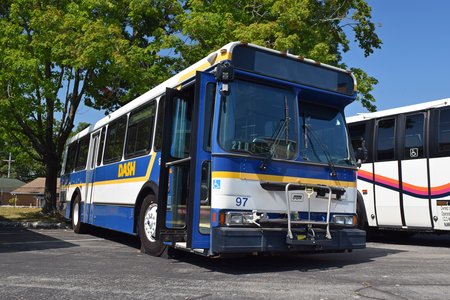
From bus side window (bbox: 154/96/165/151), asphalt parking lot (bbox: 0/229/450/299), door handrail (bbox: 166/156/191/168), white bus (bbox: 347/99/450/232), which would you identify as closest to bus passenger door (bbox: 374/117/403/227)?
white bus (bbox: 347/99/450/232)

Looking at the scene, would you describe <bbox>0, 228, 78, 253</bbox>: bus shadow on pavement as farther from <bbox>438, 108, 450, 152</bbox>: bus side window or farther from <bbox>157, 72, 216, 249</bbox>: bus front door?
<bbox>438, 108, 450, 152</bbox>: bus side window

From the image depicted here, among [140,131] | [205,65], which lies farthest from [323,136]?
[140,131]

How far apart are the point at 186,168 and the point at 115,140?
13.5 ft

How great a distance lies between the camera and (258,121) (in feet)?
22.4

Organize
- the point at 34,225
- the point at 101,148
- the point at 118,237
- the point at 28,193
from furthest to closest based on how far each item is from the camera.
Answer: the point at 28,193 < the point at 34,225 < the point at 118,237 < the point at 101,148

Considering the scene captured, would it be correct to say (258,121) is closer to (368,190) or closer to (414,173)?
(414,173)

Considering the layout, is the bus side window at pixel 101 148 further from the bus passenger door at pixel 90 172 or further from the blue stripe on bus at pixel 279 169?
the blue stripe on bus at pixel 279 169

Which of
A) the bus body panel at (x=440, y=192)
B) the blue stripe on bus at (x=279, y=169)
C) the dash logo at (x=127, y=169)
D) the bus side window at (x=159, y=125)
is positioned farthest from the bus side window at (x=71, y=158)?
the bus body panel at (x=440, y=192)

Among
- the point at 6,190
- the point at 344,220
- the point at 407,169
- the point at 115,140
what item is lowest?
the point at 344,220

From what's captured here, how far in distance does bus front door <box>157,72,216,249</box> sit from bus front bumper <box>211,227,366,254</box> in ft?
1.31

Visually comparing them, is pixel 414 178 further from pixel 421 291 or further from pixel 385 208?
pixel 421 291

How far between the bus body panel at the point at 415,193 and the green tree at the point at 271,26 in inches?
222

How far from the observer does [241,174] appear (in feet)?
21.4

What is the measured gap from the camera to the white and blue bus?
653 centimetres
